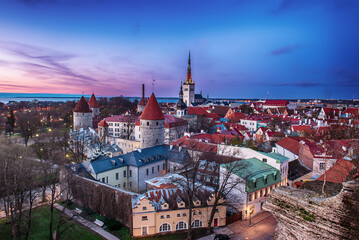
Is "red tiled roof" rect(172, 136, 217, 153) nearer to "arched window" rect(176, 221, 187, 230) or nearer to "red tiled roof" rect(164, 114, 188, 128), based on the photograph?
"arched window" rect(176, 221, 187, 230)

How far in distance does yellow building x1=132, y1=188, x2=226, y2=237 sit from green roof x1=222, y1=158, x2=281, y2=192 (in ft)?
9.01

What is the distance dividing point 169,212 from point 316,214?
13.4m

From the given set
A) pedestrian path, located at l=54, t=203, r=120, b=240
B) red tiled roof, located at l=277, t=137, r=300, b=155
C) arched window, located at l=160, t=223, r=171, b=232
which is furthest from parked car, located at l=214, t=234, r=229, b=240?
red tiled roof, located at l=277, t=137, r=300, b=155

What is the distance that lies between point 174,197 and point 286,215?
13006 millimetres

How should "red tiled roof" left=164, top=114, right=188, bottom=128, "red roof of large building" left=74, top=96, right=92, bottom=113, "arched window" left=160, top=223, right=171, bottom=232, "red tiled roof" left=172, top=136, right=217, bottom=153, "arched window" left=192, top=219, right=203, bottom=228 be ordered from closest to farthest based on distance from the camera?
1. "arched window" left=160, top=223, right=171, bottom=232
2. "arched window" left=192, top=219, right=203, bottom=228
3. "red tiled roof" left=172, top=136, right=217, bottom=153
4. "red tiled roof" left=164, top=114, right=188, bottom=128
5. "red roof of large building" left=74, top=96, right=92, bottom=113

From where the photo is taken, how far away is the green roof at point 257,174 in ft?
61.5

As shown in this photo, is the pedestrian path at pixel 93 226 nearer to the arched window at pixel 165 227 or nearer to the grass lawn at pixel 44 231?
the grass lawn at pixel 44 231

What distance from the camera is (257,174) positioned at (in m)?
19.7

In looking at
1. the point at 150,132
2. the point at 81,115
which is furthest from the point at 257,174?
the point at 81,115

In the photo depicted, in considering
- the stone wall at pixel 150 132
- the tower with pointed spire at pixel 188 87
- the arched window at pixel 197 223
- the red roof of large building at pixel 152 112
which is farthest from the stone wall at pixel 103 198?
the tower with pointed spire at pixel 188 87

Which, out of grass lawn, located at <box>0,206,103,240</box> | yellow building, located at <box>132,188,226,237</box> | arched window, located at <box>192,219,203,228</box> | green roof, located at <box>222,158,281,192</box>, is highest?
green roof, located at <box>222,158,281,192</box>

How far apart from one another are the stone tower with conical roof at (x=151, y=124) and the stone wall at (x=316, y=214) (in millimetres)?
25886

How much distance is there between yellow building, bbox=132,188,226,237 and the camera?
16.0m

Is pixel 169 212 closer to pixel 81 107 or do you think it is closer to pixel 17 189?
pixel 17 189
